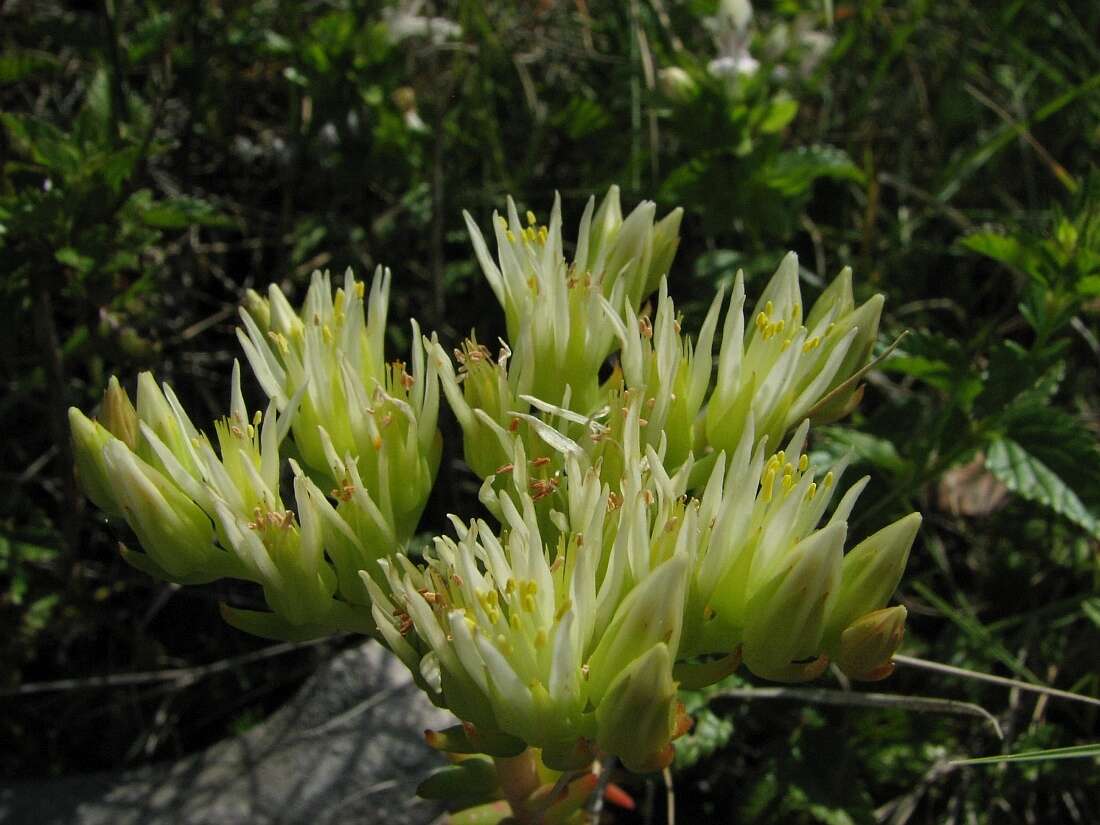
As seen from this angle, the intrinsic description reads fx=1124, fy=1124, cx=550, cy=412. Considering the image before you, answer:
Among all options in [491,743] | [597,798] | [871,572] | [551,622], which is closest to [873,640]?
[871,572]

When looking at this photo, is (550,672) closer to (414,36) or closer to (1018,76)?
(414,36)

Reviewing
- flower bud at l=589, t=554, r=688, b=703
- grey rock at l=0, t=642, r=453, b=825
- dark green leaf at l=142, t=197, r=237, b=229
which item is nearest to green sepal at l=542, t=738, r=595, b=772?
flower bud at l=589, t=554, r=688, b=703

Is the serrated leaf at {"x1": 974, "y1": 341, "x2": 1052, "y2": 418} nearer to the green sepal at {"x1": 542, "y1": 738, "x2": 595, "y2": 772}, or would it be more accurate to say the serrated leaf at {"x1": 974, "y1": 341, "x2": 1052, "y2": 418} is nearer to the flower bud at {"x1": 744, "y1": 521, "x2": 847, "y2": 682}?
the flower bud at {"x1": 744, "y1": 521, "x2": 847, "y2": 682}

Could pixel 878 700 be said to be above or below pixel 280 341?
below

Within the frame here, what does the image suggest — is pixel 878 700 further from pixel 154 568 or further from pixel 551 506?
pixel 154 568

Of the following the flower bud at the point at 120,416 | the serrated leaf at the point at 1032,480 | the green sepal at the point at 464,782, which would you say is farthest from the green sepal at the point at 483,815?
the serrated leaf at the point at 1032,480
